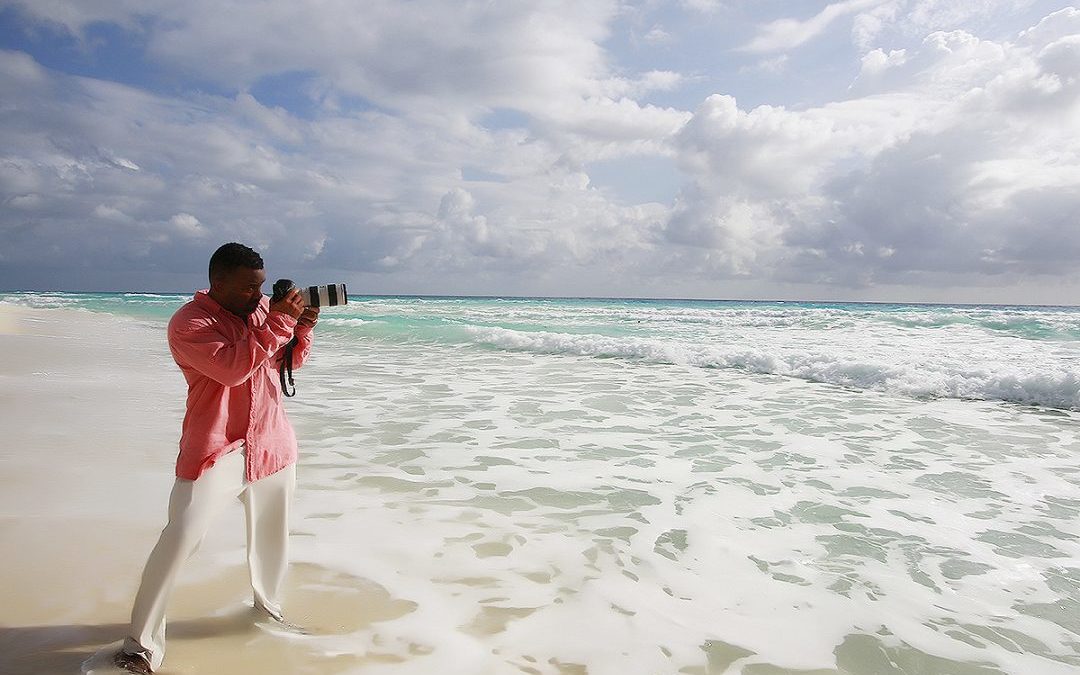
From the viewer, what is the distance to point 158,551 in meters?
2.50

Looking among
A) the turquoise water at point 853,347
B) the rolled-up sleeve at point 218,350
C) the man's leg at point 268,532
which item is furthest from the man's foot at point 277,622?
the turquoise water at point 853,347

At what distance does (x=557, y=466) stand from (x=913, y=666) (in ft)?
11.7

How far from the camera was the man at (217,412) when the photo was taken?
244 cm

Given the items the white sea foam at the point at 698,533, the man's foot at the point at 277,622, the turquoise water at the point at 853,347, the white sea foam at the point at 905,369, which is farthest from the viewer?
the turquoise water at the point at 853,347

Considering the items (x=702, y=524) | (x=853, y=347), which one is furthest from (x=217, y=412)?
(x=853, y=347)

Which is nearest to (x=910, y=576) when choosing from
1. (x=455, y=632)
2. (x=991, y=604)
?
(x=991, y=604)

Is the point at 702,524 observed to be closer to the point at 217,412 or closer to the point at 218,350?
the point at 217,412

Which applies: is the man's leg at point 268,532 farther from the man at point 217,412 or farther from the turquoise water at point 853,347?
the turquoise water at point 853,347

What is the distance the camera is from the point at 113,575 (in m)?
3.56

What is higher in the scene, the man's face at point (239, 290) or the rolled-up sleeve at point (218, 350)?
the man's face at point (239, 290)

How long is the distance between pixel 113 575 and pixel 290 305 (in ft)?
7.31

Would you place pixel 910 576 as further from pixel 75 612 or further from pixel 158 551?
pixel 75 612

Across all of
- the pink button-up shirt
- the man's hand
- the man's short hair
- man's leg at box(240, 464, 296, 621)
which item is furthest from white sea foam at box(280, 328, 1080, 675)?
the man's short hair

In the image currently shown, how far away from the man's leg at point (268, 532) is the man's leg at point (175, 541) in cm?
20
